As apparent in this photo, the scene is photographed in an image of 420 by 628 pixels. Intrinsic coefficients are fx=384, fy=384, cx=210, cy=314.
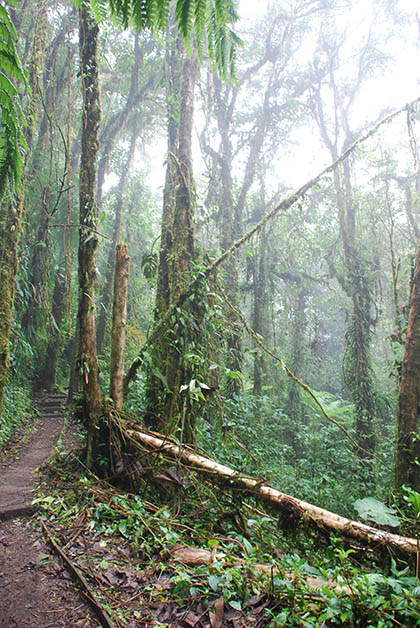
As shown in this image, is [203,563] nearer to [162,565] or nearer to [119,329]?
[162,565]

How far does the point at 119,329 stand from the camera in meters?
4.84

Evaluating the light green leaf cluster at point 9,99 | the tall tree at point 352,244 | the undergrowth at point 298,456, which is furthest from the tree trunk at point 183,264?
the tall tree at point 352,244

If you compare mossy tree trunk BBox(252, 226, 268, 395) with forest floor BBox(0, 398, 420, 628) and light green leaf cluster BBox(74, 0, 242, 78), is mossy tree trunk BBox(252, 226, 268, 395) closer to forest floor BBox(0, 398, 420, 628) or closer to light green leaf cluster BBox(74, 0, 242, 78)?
forest floor BBox(0, 398, 420, 628)

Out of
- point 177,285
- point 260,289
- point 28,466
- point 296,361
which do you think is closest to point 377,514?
point 177,285

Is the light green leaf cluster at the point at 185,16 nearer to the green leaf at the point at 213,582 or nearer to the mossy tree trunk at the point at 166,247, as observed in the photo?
the green leaf at the point at 213,582

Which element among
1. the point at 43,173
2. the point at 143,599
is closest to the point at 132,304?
the point at 43,173

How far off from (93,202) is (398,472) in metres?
5.08

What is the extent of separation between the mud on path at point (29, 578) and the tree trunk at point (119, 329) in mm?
1380

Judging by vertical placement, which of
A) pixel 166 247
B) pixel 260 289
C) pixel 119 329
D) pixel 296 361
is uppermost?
pixel 260 289

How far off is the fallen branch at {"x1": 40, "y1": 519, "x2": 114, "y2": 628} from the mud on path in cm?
3

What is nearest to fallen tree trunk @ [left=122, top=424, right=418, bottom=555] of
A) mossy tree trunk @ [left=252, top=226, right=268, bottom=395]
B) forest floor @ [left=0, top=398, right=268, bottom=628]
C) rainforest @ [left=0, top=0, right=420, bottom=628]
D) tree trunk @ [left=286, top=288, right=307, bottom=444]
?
rainforest @ [left=0, top=0, right=420, bottom=628]

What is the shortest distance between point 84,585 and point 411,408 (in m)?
4.32

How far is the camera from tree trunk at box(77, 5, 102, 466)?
14.6 ft

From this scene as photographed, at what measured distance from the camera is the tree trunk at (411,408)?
476 cm
